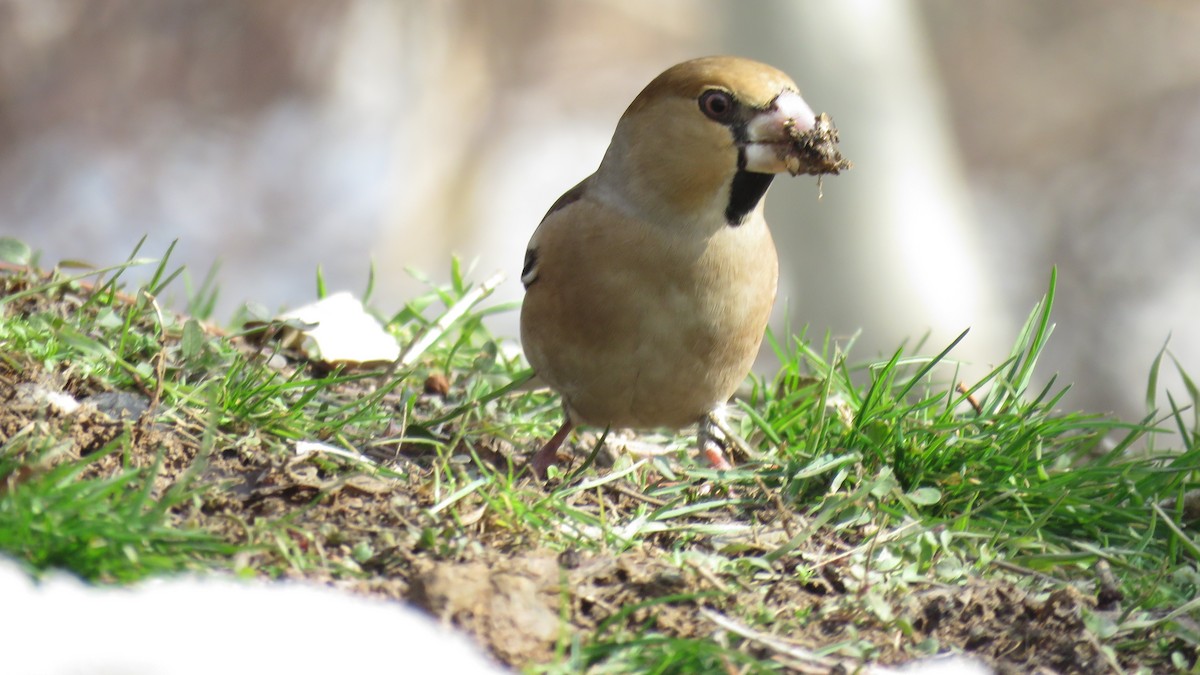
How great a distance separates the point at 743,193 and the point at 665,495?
890 millimetres

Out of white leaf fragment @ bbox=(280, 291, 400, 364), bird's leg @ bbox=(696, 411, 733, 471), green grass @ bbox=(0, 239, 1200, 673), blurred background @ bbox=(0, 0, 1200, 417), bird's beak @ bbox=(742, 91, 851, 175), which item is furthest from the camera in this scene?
blurred background @ bbox=(0, 0, 1200, 417)

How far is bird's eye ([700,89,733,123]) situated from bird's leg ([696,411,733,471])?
888mm

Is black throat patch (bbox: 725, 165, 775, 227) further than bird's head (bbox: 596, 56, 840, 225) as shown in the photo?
Yes

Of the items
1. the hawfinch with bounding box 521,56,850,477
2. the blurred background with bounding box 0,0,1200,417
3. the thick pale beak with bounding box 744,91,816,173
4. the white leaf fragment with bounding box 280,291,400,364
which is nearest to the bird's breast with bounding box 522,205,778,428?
the hawfinch with bounding box 521,56,850,477

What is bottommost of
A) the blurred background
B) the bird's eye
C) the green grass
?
the green grass

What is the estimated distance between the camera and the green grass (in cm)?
252

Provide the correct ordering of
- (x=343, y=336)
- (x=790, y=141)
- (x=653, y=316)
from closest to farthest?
(x=790, y=141) → (x=653, y=316) → (x=343, y=336)

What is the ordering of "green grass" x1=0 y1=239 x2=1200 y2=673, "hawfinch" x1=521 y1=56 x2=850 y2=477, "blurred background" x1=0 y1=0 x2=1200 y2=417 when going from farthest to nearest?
"blurred background" x1=0 y1=0 x2=1200 y2=417 < "hawfinch" x1=521 y1=56 x2=850 y2=477 < "green grass" x1=0 y1=239 x2=1200 y2=673

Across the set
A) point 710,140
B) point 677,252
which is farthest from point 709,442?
point 710,140

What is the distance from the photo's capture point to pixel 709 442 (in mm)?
3844

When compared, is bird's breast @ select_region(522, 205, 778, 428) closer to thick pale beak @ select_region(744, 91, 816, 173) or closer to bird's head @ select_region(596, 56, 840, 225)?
bird's head @ select_region(596, 56, 840, 225)

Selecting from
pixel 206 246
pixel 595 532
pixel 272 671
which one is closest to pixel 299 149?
pixel 206 246

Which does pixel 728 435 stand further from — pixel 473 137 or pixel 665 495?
pixel 473 137

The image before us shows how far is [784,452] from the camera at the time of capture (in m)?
3.75
